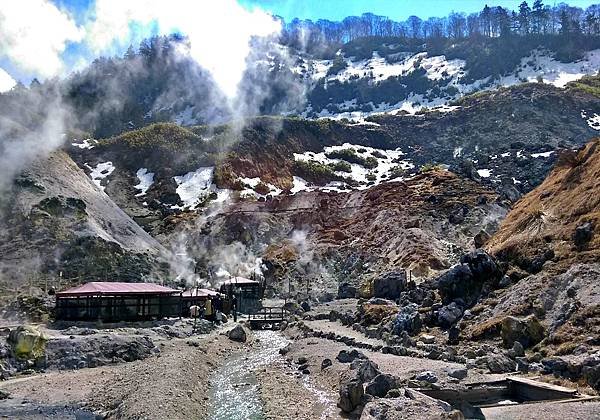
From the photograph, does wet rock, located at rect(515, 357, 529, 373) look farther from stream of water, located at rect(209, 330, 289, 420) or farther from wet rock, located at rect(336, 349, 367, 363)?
stream of water, located at rect(209, 330, 289, 420)

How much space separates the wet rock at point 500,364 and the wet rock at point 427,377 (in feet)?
8.54

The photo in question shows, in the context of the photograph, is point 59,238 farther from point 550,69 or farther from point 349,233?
point 550,69

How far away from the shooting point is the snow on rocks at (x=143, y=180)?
106025 millimetres

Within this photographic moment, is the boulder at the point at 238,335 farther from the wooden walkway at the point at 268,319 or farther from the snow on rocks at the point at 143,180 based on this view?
the snow on rocks at the point at 143,180

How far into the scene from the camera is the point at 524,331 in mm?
25359

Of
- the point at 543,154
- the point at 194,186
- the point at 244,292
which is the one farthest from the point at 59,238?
the point at 543,154

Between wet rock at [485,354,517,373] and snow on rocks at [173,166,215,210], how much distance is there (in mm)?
78831

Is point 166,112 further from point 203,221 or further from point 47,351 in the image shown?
point 47,351

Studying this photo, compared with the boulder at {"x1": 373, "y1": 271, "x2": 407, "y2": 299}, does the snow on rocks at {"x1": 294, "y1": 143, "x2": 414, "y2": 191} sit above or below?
above

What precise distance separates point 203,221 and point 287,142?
42780 millimetres

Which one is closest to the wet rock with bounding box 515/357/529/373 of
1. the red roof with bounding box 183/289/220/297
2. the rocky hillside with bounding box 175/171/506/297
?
the rocky hillside with bounding box 175/171/506/297

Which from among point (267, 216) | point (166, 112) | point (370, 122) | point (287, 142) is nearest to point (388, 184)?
point (267, 216)

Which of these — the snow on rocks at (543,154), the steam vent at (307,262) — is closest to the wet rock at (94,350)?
the steam vent at (307,262)

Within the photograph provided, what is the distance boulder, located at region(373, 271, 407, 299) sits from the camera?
49469mm
